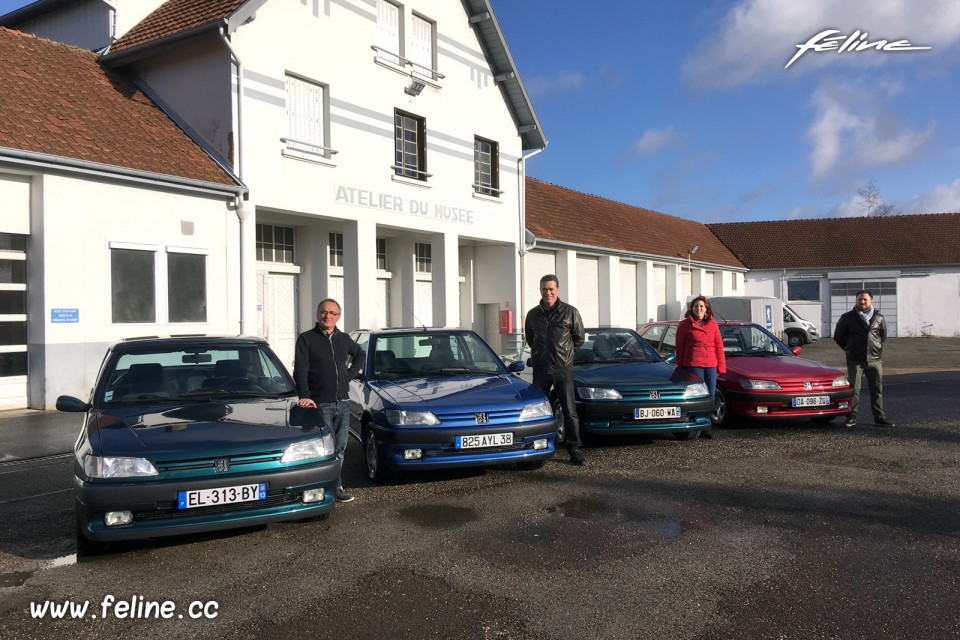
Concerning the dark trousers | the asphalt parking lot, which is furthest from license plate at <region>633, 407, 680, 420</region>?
the asphalt parking lot

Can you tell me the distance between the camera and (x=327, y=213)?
51.2 ft

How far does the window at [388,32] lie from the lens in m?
17.0

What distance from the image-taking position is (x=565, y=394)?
26.7 ft

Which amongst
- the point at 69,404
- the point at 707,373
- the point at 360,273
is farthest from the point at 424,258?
the point at 69,404

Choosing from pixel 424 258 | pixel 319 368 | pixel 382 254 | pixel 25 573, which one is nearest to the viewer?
pixel 25 573

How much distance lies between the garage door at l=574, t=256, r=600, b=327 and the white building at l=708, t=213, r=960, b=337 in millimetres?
16385

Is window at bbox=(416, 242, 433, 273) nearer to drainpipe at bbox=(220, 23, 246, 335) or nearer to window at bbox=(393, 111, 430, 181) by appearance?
window at bbox=(393, 111, 430, 181)

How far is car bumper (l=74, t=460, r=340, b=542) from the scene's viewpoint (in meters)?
4.80

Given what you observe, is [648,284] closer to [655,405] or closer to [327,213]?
[327,213]

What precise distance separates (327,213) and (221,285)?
107 inches

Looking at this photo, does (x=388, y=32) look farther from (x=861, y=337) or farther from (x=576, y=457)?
(x=576, y=457)

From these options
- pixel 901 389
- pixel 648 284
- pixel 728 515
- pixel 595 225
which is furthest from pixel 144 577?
pixel 648 284

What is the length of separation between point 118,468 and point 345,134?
476 inches

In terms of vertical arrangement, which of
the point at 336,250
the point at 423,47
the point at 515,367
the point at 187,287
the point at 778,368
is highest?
the point at 423,47
